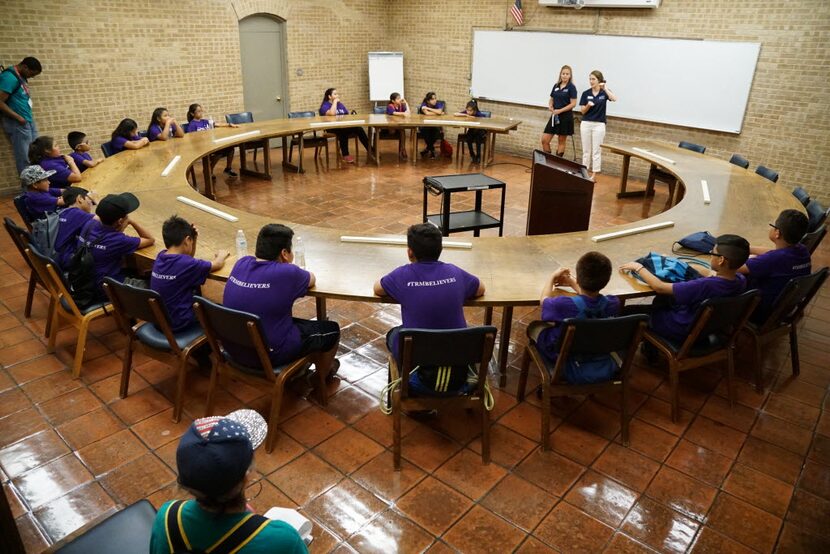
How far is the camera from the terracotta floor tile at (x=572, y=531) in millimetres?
2668

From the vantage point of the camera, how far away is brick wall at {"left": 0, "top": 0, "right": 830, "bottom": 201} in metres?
7.51

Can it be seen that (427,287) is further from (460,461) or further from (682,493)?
(682,493)

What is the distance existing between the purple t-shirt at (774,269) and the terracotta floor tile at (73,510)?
4010 mm

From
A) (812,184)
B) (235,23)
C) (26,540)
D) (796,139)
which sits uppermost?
(235,23)

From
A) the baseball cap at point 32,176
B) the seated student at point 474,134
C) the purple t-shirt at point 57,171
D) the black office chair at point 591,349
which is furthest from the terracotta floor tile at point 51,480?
the seated student at point 474,134

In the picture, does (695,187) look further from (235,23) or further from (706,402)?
(235,23)

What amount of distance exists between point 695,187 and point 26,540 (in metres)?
5.92

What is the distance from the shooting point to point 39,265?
3.75 metres

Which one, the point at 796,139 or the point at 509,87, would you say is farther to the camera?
the point at 509,87

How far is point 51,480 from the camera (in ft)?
9.81

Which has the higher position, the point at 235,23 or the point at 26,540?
the point at 235,23

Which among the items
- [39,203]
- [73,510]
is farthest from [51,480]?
[39,203]

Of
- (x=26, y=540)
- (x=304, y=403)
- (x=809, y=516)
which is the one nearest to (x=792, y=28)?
(x=809, y=516)

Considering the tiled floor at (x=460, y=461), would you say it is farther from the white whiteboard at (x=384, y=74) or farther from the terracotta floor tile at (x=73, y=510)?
the white whiteboard at (x=384, y=74)
